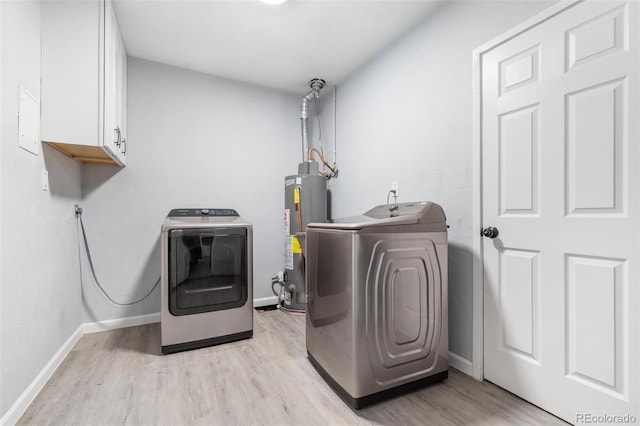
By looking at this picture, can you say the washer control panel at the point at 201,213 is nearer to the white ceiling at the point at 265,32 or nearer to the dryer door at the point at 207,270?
the dryer door at the point at 207,270

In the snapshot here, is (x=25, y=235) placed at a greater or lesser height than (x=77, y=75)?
lesser

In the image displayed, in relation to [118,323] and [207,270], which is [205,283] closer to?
[207,270]

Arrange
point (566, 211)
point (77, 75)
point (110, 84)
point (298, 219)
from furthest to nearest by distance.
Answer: point (298, 219) → point (110, 84) → point (77, 75) → point (566, 211)

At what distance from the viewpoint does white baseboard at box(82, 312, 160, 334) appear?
2465mm

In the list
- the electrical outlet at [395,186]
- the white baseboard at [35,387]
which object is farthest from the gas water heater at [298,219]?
the white baseboard at [35,387]

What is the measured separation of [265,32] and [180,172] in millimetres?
1538

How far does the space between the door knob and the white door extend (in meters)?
0.03

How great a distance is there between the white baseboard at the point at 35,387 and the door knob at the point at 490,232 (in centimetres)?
256

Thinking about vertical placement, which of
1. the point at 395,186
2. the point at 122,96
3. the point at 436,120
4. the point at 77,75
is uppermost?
the point at 122,96

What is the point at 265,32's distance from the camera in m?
2.29

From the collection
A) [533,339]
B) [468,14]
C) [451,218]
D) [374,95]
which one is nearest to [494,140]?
[451,218]

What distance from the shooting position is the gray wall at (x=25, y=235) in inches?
51.6

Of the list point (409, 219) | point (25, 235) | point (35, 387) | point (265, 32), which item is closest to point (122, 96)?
point (265, 32)

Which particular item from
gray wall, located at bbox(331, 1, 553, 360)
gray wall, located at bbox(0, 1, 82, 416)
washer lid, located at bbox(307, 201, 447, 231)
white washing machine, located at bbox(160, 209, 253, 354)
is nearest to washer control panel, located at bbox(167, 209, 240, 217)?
white washing machine, located at bbox(160, 209, 253, 354)
